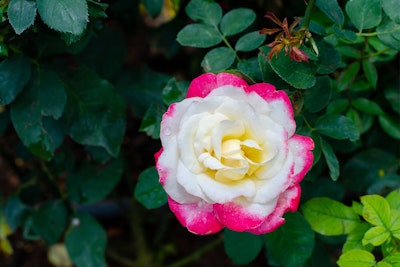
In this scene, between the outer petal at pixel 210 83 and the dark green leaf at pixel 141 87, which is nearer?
the outer petal at pixel 210 83

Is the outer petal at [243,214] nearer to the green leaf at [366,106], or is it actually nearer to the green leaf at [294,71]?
the green leaf at [294,71]

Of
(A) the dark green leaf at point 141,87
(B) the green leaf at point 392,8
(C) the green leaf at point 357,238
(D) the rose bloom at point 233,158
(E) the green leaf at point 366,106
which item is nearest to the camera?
(D) the rose bloom at point 233,158

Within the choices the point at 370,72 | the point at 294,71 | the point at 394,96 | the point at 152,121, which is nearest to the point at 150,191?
the point at 152,121

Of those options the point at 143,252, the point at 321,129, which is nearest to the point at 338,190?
the point at 321,129

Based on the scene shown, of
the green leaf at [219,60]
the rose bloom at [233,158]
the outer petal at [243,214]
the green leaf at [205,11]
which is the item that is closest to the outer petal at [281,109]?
the rose bloom at [233,158]

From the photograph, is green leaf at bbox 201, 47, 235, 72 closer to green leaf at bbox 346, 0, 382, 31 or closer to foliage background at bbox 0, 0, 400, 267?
foliage background at bbox 0, 0, 400, 267

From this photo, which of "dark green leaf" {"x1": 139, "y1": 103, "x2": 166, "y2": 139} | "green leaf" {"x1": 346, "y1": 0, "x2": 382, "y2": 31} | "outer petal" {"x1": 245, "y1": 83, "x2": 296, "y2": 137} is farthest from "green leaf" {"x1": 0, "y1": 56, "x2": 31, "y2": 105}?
"green leaf" {"x1": 346, "y1": 0, "x2": 382, "y2": 31}
